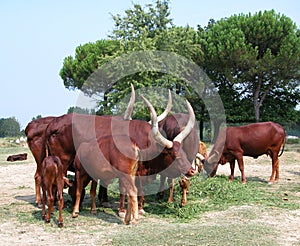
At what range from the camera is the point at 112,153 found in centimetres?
719

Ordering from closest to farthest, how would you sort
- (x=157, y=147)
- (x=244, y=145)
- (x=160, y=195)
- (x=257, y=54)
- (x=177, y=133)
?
(x=157, y=147), (x=177, y=133), (x=160, y=195), (x=244, y=145), (x=257, y=54)

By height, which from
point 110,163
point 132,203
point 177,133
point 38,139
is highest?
point 177,133

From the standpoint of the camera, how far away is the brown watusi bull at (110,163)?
22.9 feet

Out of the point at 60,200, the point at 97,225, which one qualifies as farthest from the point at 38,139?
the point at 97,225

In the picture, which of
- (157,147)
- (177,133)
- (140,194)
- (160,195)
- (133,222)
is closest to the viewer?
(133,222)

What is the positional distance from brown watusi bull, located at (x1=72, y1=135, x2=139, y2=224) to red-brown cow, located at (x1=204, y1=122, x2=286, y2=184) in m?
4.70

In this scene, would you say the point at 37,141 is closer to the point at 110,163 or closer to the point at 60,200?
the point at 60,200

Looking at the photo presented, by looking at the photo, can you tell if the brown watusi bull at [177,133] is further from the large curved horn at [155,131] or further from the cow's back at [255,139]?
the cow's back at [255,139]

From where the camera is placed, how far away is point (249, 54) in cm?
2711

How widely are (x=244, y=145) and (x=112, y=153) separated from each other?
18.8 feet

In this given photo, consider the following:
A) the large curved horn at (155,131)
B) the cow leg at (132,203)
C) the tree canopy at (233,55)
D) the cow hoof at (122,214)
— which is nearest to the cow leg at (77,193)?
the cow hoof at (122,214)

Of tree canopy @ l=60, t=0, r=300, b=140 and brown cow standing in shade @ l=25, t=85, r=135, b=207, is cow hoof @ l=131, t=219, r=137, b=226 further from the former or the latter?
tree canopy @ l=60, t=0, r=300, b=140

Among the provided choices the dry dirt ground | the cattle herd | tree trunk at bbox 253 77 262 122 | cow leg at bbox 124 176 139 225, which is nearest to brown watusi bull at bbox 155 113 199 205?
the cattle herd

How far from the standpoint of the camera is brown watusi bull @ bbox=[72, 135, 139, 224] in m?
6.98
